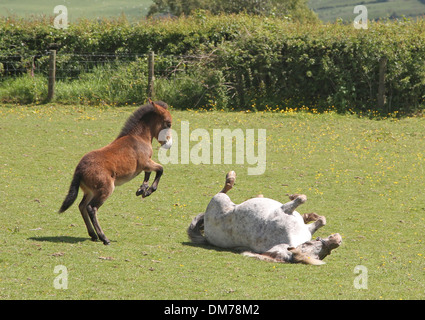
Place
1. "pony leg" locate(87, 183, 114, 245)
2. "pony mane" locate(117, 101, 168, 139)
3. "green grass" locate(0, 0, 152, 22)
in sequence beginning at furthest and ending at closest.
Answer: "green grass" locate(0, 0, 152, 22)
"pony mane" locate(117, 101, 168, 139)
"pony leg" locate(87, 183, 114, 245)

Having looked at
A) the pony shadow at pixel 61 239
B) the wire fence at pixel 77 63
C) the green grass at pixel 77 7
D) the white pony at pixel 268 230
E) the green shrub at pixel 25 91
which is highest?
the green grass at pixel 77 7

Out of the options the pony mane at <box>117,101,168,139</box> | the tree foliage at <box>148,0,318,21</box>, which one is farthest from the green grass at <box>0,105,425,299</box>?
the tree foliage at <box>148,0,318,21</box>

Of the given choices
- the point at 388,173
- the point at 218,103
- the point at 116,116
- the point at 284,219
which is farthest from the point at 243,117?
the point at 284,219

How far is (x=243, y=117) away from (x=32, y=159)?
8.14 m

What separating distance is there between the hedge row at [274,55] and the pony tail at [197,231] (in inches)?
516

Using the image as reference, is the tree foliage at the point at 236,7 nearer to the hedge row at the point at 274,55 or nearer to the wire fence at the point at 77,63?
the hedge row at the point at 274,55

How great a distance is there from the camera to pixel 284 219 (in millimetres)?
8344

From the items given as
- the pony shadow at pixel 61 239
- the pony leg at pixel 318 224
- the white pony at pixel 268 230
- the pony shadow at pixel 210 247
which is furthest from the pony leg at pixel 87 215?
the pony leg at pixel 318 224

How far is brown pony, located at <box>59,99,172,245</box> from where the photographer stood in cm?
865

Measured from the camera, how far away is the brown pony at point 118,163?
340 inches

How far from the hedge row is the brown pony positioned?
41.8ft

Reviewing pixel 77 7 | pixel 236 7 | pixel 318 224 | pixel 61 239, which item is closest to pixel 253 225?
pixel 318 224

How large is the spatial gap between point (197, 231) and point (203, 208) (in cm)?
210

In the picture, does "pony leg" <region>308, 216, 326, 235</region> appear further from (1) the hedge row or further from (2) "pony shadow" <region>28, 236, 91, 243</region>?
(1) the hedge row
